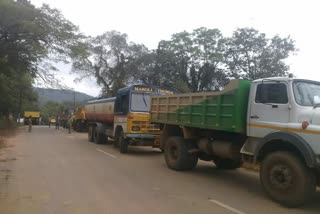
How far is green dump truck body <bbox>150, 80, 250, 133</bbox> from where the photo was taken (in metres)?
8.23

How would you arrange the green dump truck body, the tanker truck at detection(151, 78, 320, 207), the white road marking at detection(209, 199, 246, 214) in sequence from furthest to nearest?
the green dump truck body < the tanker truck at detection(151, 78, 320, 207) < the white road marking at detection(209, 199, 246, 214)

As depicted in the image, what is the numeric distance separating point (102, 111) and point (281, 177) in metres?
14.6

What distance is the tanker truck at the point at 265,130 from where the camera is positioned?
6.58 m

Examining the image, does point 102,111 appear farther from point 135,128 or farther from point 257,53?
point 257,53

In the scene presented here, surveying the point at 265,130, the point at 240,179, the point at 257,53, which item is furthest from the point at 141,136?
the point at 257,53

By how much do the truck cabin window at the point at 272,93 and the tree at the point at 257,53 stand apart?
27.7 meters

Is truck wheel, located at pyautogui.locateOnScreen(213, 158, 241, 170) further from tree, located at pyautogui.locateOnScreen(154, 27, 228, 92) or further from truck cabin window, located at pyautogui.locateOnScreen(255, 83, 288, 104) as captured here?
tree, located at pyautogui.locateOnScreen(154, 27, 228, 92)

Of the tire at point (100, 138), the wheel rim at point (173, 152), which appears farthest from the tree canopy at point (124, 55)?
the wheel rim at point (173, 152)

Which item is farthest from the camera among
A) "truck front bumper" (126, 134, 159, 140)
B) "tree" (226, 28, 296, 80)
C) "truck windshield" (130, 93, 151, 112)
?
"tree" (226, 28, 296, 80)

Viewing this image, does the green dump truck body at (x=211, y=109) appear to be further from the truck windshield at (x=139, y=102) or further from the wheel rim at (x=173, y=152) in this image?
the truck windshield at (x=139, y=102)

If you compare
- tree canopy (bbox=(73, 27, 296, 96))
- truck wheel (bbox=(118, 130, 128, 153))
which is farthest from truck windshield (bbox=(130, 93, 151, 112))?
tree canopy (bbox=(73, 27, 296, 96))

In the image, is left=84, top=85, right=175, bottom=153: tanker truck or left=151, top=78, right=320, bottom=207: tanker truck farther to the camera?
left=84, top=85, right=175, bottom=153: tanker truck

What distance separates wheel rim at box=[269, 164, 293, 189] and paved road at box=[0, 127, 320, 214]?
420 mm

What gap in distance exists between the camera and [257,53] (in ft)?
120
